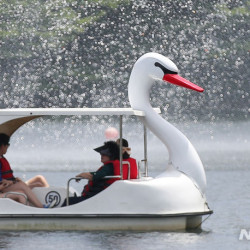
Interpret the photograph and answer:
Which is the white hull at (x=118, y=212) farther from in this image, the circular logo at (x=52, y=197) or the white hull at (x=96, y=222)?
the circular logo at (x=52, y=197)

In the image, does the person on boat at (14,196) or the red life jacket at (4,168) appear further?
the red life jacket at (4,168)

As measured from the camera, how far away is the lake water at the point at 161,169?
1379 cm

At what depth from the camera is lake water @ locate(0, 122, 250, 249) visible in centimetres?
1379

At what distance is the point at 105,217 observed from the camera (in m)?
14.3

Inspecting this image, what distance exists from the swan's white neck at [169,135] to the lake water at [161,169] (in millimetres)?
748

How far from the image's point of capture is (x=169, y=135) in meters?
15.1

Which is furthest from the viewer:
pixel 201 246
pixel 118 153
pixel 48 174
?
pixel 48 174

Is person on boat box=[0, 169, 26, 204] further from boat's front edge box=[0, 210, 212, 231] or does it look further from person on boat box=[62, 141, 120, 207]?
person on boat box=[62, 141, 120, 207]

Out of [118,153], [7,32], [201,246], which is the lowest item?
[201,246]

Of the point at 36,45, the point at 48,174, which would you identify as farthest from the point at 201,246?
the point at 36,45

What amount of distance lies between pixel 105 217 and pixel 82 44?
29682 mm

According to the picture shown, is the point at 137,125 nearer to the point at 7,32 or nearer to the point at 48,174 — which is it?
the point at 7,32

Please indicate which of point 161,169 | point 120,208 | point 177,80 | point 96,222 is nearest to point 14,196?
point 96,222

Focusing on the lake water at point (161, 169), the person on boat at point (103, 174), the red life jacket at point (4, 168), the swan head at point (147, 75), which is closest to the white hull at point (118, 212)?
the lake water at point (161, 169)
